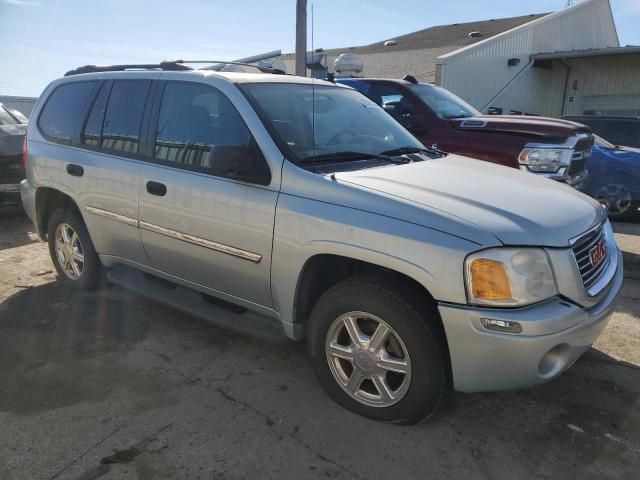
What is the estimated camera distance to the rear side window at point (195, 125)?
10.6ft

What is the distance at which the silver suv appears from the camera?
93.8 inches

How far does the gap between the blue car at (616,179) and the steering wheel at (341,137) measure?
19.3 feet

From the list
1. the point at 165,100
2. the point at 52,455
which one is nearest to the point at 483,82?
the point at 165,100

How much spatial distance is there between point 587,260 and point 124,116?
3.25m

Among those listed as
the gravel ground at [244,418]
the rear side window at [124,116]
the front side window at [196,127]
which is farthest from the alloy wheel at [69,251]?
the front side window at [196,127]

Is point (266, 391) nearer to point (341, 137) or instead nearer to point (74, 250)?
point (341, 137)

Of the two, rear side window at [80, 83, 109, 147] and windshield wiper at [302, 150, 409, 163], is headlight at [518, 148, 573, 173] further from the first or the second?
rear side window at [80, 83, 109, 147]

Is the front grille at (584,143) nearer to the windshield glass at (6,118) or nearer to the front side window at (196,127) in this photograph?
the front side window at (196,127)

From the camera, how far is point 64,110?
4430mm

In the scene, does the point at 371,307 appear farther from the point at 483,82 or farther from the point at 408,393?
the point at 483,82

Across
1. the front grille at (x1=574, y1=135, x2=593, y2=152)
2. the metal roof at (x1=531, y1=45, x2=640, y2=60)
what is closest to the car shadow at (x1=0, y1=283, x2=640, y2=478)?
the front grille at (x1=574, y1=135, x2=593, y2=152)

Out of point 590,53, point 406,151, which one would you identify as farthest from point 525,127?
point 590,53

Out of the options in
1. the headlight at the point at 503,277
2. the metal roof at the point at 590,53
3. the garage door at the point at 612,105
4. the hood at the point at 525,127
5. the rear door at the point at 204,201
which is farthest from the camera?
the garage door at the point at 612,105

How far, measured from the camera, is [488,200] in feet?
8.73
